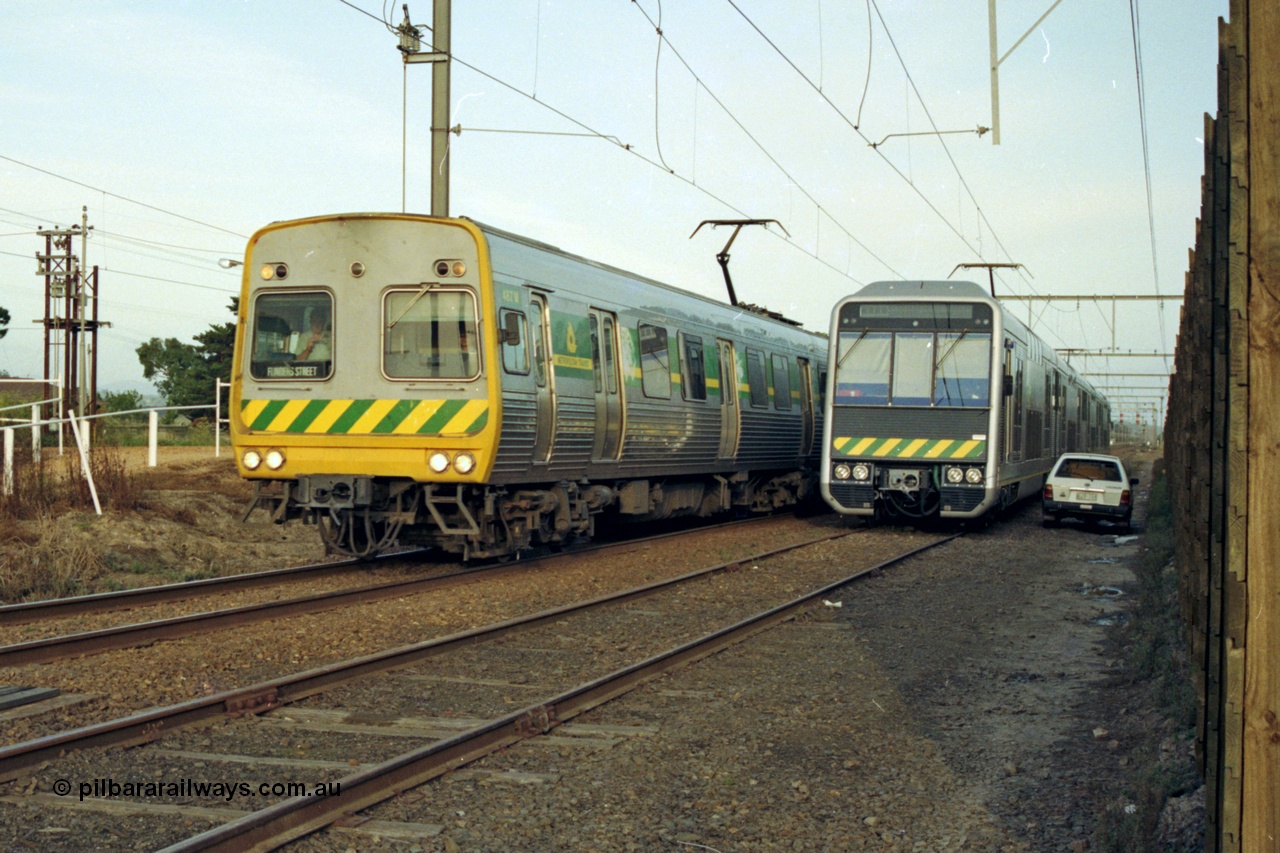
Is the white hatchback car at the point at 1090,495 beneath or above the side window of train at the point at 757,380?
beneath

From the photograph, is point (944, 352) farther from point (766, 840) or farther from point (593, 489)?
point (766, 840)

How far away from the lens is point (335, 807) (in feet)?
15.7

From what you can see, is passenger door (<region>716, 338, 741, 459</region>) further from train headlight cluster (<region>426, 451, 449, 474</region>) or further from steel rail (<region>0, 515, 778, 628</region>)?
train headlight cluster (<region>426, 451, 449, 474</region>)

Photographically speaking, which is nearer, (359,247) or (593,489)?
(359,247)

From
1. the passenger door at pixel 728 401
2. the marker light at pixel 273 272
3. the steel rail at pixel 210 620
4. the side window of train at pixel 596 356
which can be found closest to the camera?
the steel rail at pixel 210 620


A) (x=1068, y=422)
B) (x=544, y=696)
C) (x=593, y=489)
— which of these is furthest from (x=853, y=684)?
(x=1068, y=422)

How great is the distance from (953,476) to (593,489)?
590 cm

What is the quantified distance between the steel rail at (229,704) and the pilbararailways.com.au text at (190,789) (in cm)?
29

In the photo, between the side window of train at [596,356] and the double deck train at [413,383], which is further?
the side window of train at [596,356]

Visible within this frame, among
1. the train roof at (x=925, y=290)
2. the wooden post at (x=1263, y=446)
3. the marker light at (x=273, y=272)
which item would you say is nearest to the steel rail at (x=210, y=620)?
the marker light at (x=273, y=272)

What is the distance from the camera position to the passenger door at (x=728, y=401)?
706 inches

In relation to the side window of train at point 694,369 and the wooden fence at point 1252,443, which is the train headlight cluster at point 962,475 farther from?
the wooden fence at point 1252,443

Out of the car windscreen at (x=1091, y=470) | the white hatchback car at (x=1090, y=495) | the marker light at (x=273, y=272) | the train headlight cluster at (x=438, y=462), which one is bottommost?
the white hatchback car at (x=1090, y=495)

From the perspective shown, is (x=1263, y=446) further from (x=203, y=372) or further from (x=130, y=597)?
(x=203, y=372)
